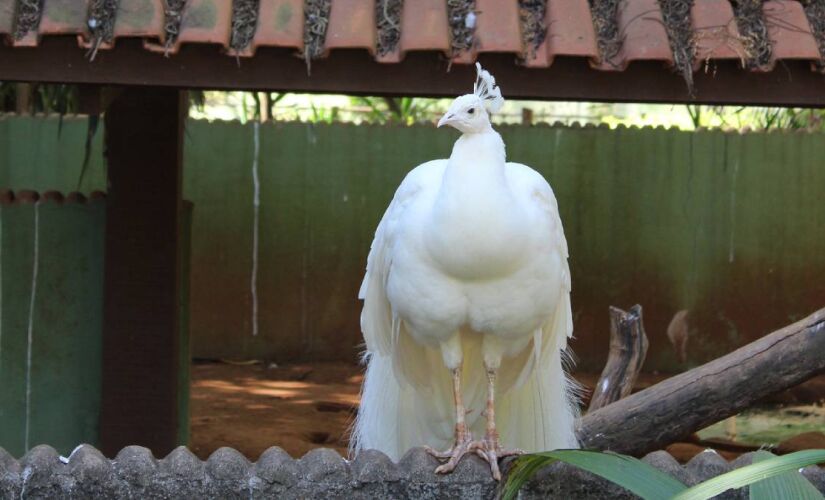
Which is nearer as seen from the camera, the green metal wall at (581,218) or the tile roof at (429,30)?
the tile roof at (429,30)

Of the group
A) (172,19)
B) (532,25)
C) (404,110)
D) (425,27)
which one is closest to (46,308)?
(172,19)

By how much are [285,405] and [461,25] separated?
5.22m

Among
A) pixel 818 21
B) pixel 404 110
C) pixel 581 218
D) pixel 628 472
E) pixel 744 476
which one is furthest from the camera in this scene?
pixel 404 110

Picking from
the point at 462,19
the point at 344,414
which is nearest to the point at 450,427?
the point at 462,19

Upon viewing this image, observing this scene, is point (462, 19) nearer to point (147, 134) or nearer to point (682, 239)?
point (147, 134)

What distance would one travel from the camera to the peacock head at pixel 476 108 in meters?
3.96

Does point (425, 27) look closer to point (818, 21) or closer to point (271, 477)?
point (818, 21)

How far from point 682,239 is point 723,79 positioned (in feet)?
19.5

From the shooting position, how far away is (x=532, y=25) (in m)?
4.70

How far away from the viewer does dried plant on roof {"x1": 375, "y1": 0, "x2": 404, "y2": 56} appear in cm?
461

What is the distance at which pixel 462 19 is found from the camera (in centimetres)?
465

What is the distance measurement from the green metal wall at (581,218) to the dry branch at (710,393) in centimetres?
549

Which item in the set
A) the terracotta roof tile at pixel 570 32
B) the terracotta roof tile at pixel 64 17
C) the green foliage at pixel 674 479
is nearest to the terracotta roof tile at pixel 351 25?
the terracotta roof tile at pixel 570 32

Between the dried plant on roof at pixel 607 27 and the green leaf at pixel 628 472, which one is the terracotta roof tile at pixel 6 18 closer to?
the dried plant on roof at pixel 607 27
